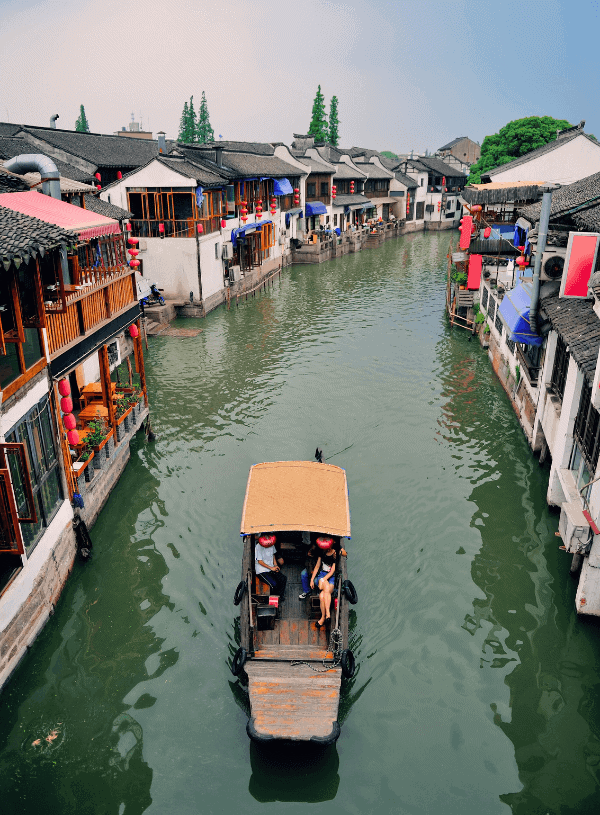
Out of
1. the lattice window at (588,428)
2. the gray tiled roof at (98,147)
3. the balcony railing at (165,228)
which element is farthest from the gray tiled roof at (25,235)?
the gray tiled roof at (98,147)

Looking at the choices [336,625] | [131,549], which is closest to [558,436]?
[336,625]

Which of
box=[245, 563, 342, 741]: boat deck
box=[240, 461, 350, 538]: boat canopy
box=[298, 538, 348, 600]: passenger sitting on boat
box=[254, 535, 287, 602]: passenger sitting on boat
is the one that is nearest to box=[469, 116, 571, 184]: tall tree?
box=[240, 461, 350, 538]: boat canopy

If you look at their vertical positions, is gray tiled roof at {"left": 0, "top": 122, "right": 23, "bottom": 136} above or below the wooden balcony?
above

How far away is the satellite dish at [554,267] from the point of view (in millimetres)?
16312

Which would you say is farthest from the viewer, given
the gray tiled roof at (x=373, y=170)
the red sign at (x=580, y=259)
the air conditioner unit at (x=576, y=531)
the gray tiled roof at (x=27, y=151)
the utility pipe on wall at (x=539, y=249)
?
the gray tiled roof at (x=373, y=170)

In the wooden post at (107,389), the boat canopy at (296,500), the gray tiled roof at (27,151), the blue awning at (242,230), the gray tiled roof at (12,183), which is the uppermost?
the gray tiled roof at (27,151)

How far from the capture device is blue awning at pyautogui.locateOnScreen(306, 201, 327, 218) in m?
60.8

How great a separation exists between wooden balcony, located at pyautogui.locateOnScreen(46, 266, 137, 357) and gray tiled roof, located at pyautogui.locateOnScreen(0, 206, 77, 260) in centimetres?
203

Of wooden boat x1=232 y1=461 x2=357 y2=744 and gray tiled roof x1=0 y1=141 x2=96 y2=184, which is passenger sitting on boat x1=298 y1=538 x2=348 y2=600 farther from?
gray tiled roof x1=0 y1=141 x2=96 y2=184

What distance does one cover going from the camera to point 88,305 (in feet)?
50.6

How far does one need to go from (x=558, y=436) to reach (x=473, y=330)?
65.1 feet

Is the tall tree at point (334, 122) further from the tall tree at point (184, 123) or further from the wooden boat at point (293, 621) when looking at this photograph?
the wooden boat at point (293, 621)

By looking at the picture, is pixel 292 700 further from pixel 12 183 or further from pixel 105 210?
pixel 105 210

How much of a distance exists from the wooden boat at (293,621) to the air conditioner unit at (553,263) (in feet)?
26.8
